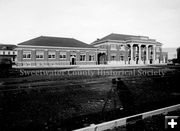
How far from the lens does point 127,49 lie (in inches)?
2051

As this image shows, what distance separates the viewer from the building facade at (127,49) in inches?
1923

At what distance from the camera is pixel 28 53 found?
119 feet

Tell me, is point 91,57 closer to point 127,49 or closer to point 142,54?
point 127,49

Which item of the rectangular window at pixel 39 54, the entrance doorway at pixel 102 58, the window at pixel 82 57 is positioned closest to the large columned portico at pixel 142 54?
the entrance doorway at pixel 102 58

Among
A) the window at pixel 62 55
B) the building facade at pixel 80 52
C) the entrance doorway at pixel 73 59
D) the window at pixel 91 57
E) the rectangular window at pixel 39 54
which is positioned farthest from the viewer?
the window at pixel 91 57

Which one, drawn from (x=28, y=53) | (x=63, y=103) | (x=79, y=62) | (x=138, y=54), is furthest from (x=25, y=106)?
(x=138, y=54)

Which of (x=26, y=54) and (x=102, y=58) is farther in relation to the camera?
(x=102, y=58)

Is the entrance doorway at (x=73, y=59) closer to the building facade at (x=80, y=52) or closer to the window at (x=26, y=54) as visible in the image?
the building facade at (x=80, y=52)

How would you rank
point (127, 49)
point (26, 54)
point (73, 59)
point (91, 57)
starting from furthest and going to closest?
point (127, 49)
point (91, 57)
point (73, 59)
point (26, 54)

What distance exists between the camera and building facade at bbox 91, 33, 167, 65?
48.8 m

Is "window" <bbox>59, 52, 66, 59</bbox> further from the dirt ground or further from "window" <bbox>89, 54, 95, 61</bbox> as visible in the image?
the dirt ground

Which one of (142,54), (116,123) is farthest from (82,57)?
(116,123)

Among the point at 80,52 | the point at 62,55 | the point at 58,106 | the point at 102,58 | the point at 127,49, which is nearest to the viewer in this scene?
the point at 58,106

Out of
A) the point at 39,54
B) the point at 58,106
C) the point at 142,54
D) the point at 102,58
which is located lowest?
the point at 58,106
